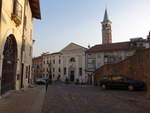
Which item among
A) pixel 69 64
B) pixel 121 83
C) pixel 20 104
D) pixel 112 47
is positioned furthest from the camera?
pixel 69 64

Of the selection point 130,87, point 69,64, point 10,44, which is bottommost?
point 130,87

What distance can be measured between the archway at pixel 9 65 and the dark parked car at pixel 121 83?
10.7 meters

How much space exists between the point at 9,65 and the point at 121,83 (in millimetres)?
11961

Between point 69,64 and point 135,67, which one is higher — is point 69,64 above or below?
above

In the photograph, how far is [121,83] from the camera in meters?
18.3

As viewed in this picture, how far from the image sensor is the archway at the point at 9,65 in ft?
36.3

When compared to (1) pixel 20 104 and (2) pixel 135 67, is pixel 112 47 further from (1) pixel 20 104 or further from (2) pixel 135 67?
(1) pixel 20 104

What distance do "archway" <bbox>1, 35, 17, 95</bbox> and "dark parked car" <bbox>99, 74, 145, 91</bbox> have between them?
35.2 ft

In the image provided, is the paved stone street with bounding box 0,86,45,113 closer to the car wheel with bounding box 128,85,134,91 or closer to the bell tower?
the car wheel with bounding box 128,85,134,91

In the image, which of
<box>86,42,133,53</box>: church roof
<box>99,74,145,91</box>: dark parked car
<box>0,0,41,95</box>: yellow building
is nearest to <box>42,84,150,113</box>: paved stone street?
<box>0,0,41,95</box>: yellow building

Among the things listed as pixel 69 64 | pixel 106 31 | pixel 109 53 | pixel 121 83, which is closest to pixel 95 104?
pixel 121 83

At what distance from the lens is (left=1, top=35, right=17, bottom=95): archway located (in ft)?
36.3

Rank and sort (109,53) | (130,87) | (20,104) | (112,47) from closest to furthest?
(20,104) < (130,87) < (109,53) < (112,47)

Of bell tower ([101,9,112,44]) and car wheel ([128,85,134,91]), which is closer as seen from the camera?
car wheel ([128,85,134,91])
